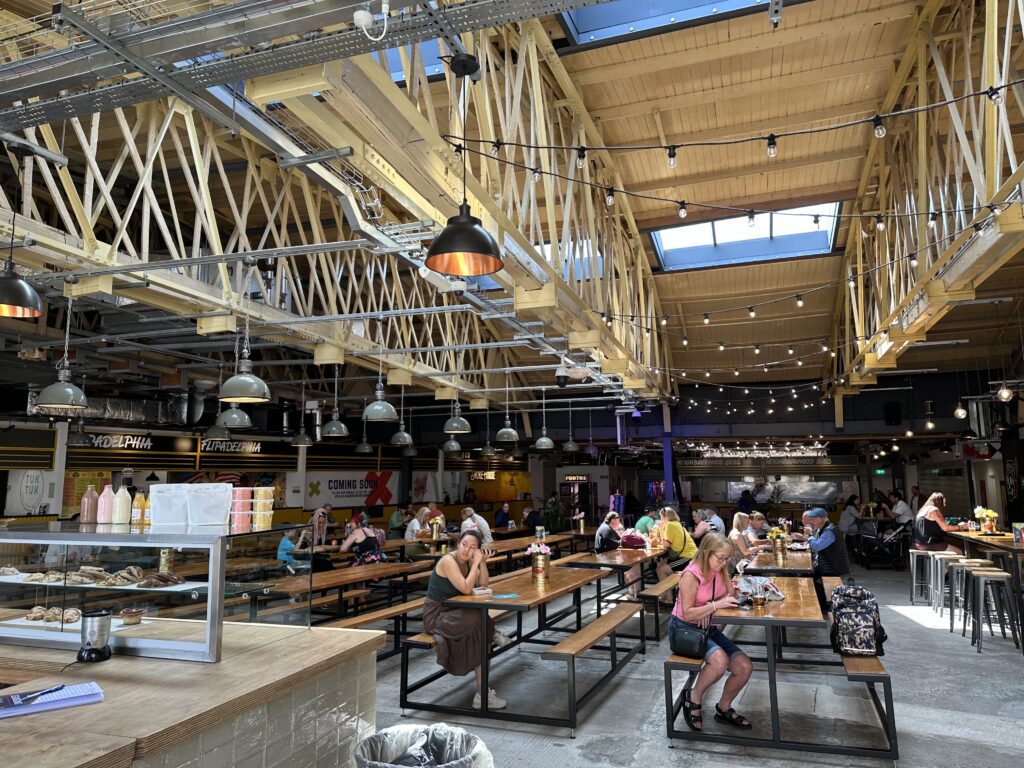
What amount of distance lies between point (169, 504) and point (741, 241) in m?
13.9

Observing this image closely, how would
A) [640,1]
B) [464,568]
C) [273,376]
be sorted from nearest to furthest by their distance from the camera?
[464,568] < [640,1] < [273,376]

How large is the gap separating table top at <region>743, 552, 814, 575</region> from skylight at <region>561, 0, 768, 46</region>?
6.05 metres

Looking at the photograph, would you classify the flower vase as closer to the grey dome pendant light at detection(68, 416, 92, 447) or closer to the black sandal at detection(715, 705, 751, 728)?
the black sandal at detection(715, 705, 751, 728)

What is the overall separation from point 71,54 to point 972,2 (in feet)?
23.9

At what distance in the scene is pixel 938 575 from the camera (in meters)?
10.3

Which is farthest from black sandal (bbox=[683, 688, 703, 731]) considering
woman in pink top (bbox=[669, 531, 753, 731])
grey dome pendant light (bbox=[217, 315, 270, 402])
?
grey dome pendant light (bbox=[217, 315, 270, 402])

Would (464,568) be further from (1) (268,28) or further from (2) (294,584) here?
(1) (268,28)

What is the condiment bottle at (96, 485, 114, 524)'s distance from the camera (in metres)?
3.39

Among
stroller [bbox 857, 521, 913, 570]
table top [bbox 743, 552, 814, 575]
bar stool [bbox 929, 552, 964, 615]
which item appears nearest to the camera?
table top [bbox 743, 552, 814, 575]

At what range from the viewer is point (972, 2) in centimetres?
631

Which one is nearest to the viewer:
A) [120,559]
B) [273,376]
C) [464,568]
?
[120,559]

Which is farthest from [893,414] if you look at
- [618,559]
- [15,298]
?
[15,298]

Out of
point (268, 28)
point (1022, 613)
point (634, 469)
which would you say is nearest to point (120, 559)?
point (268, 28)

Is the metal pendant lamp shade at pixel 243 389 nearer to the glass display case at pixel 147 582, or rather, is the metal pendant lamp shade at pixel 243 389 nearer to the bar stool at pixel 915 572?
the glass display case at pixel 147 582
